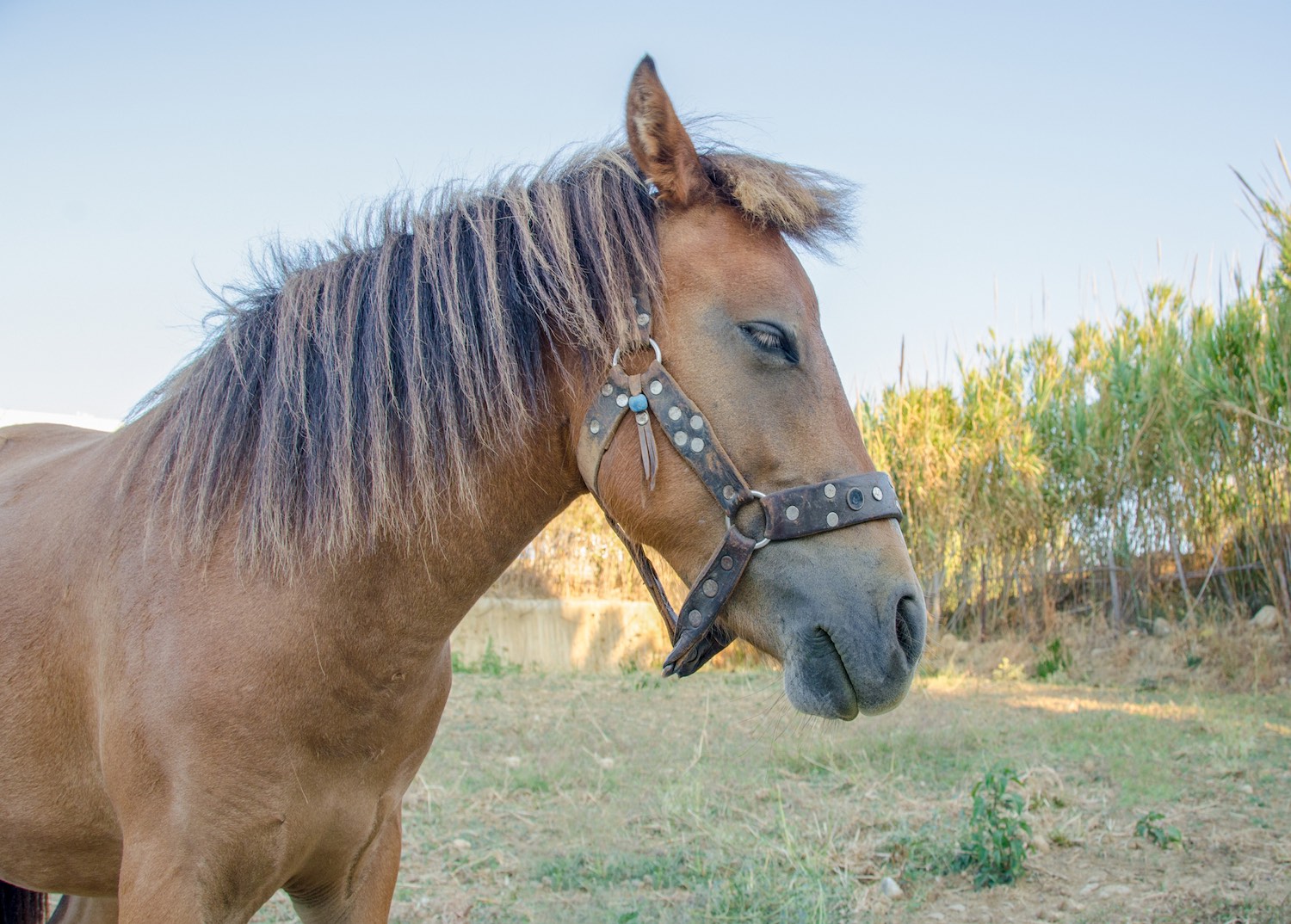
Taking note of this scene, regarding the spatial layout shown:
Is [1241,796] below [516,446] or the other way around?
below

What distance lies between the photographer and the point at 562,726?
6.92 meters

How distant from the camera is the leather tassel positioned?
5.53ft

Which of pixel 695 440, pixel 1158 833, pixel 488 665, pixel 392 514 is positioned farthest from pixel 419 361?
pixel 488 665

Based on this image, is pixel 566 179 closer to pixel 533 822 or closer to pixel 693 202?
pixel 693 202

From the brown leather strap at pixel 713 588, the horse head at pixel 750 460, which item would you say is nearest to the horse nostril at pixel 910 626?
the horse head at pixel 750 460

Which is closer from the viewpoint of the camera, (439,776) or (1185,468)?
(439,776)

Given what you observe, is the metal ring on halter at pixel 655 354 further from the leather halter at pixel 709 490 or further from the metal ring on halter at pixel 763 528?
the metal ring on halter at pixel 763 528

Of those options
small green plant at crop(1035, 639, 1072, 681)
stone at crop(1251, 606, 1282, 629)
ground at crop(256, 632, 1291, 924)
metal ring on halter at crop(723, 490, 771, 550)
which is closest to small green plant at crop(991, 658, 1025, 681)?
small green plant at crop(1035, 639, 1072, 681)

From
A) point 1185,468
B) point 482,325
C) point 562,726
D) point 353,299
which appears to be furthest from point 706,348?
point 1185,468

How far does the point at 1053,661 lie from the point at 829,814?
7.21 metres

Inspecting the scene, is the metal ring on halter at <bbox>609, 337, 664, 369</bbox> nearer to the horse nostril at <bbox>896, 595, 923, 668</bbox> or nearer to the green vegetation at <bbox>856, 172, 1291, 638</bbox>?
the horse nostril at <bbox>896, 595, 923, 668</bbox>

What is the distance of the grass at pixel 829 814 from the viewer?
3.28m

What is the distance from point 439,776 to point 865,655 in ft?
14.8

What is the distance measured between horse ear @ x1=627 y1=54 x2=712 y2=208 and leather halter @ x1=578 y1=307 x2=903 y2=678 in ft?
0.97
